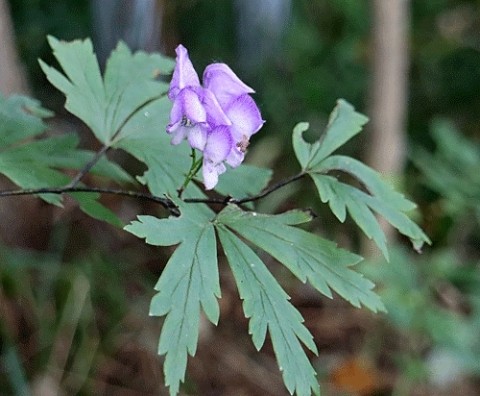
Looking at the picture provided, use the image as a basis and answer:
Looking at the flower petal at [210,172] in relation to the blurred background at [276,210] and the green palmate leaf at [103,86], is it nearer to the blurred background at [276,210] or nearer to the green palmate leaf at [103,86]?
the green palmate leaf at [103,86]

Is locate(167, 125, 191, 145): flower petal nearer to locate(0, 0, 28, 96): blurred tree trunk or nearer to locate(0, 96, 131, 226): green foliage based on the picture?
locate(0, 96, 131, 226): green foliage

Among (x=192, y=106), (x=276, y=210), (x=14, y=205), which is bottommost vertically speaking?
(x=276, y=210)

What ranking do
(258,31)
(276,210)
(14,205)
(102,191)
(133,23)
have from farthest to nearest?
(258,31) < (276,210) < (133,23) < (14,205) < (102,191)

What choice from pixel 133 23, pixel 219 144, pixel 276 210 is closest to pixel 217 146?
pixel 219 144

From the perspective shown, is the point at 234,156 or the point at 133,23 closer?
the point at 234,156

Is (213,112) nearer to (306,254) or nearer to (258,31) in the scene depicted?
(306,254)

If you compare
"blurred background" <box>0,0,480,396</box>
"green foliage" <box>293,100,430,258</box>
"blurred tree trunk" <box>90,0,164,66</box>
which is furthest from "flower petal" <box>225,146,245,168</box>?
"blurred tree trunk" <box>90,0,164,66</box>

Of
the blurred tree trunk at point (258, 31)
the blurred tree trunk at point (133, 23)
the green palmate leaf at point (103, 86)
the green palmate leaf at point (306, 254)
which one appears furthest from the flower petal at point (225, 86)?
the blurred tree trunk at point (258, 31)
